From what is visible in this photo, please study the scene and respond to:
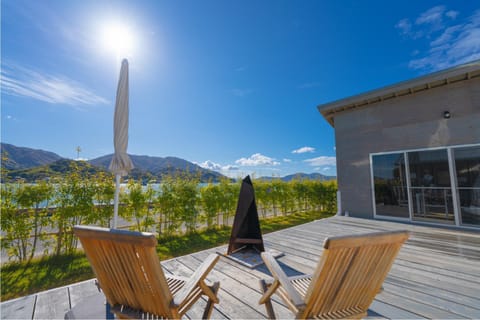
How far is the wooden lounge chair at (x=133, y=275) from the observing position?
46.1 inches

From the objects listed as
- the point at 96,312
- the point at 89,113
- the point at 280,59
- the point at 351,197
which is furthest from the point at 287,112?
the point at 96,312

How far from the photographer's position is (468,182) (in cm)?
502

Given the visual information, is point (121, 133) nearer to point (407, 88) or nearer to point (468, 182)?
point (407, 88)

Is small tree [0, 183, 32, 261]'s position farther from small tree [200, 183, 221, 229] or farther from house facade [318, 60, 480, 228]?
house facade [318, 60, 480, 228]

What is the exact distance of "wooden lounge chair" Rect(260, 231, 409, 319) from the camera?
1163mm

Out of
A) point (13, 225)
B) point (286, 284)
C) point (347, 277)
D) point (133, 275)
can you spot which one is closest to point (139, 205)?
point (13, 225)

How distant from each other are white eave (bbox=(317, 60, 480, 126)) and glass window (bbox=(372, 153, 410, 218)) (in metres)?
1.96

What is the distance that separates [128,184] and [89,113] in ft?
13.6

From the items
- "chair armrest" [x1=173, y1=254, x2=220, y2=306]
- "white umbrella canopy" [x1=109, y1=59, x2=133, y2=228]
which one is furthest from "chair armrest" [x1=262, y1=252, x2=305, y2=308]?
"white umbrella canopy" [x1=109, y1=59, x2=133, y2=228]

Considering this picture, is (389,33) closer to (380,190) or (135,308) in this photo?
(380,190)

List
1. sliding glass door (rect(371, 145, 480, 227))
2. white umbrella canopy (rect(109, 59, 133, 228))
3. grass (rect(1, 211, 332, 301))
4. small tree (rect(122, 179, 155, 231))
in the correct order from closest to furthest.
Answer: white umbrella canopy (rect(109, 59, 133, 228)), grass (rect(1, 211, 332, 301)), small tree (rect(122, 179, 155, 231)), sliding glass door (rect(371, 145, 480, 227))

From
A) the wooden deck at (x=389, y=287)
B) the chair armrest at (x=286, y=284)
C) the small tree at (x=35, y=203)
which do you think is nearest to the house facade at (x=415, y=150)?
the wooden deck at (x=389, y=287)

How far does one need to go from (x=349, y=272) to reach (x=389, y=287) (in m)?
1.74

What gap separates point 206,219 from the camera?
6.16 metres
